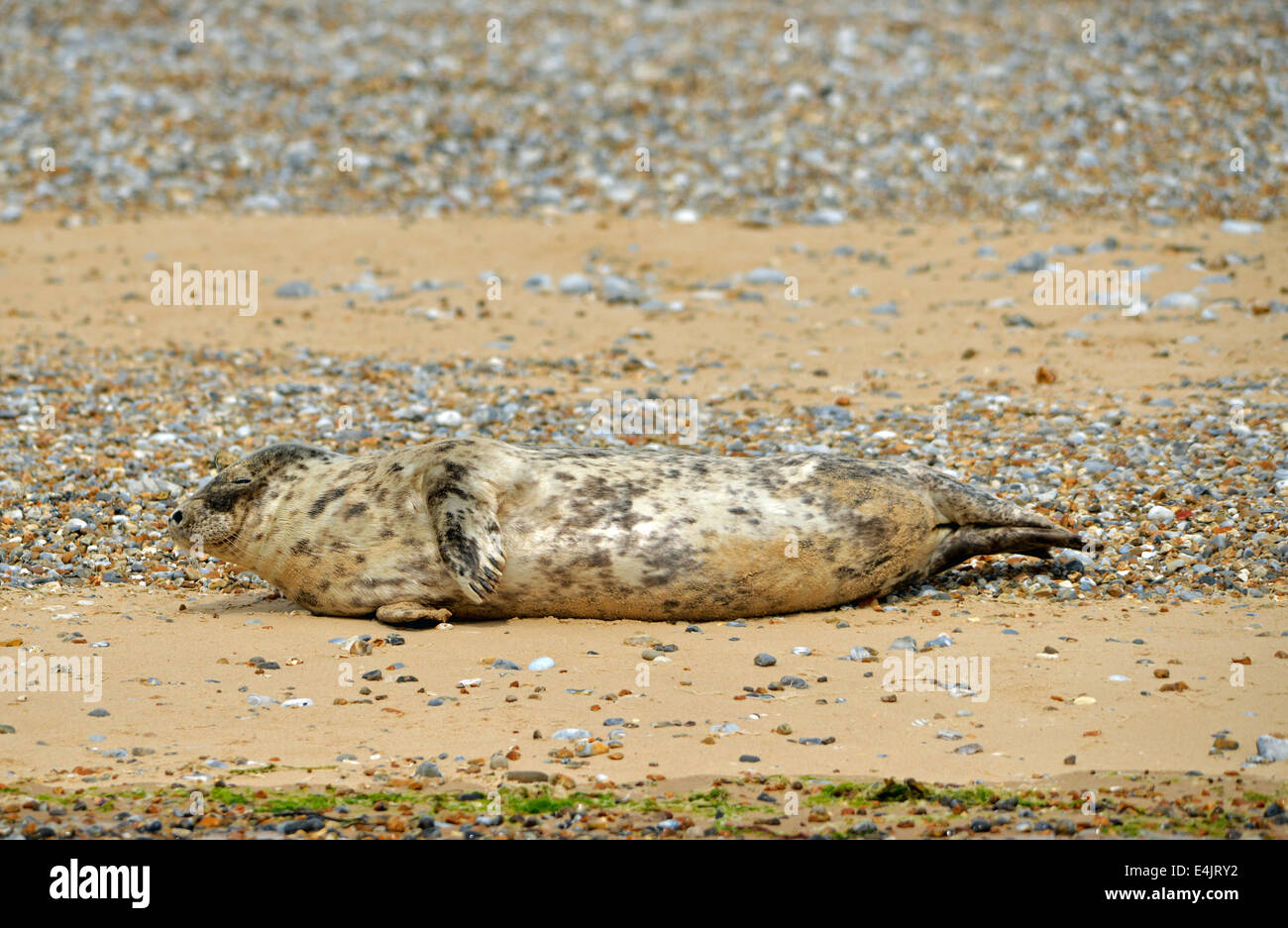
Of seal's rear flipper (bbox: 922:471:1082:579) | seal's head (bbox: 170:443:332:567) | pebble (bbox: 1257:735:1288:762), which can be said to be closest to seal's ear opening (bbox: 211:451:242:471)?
seal's head (bbox: 170:443:332:567)

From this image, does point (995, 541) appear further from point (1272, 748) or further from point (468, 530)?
point (468, 530)

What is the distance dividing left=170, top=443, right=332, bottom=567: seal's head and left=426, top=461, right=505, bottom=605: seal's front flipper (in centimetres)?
91

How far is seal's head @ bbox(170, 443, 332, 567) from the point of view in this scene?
20.8 feet

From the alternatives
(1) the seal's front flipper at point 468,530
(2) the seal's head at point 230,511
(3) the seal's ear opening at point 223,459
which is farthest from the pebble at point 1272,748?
(3) the seal's ear opening at point 223,459

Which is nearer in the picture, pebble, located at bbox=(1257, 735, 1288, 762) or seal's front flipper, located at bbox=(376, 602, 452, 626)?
pebble, located at bbox=(1257, 735, 1288, 762)

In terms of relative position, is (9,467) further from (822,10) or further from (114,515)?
(822,10)

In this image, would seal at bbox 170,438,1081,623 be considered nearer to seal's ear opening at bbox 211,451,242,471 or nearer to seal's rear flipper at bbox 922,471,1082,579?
seal's rear flipper at bbox 922,471,1082,579

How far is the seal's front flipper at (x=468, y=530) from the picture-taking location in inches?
226

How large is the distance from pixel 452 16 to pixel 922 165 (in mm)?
8018

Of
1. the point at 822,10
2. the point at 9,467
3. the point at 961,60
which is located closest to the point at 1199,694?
the point at 9,467

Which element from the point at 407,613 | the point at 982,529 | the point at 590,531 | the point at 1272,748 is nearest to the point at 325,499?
the point at 407,613

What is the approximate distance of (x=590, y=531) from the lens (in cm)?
602

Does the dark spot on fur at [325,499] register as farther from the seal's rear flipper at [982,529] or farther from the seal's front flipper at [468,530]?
the seal's rear flipper at [982,529]

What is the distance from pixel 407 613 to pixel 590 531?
839 mm
